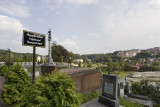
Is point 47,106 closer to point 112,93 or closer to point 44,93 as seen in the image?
point 44,93

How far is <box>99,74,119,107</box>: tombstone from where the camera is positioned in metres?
5.59

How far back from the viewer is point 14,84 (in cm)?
583

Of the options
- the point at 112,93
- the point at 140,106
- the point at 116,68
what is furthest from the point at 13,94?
the point at 116,68

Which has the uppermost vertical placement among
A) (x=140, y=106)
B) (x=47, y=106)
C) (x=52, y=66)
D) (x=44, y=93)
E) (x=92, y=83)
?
(x=52, y=66)

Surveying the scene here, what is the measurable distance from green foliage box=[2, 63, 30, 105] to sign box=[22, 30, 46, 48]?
6.40ft

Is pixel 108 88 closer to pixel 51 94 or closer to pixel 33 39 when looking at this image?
pixel 51 94

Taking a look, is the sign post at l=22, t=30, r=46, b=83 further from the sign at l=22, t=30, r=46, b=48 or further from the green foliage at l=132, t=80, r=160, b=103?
the green foliage at l=132, t=80, r=160, b=103

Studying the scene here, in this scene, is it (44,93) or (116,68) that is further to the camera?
(116,68)

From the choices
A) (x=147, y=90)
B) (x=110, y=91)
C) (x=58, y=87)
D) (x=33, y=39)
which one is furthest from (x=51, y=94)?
(x=147, y=90)

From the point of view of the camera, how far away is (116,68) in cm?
4897

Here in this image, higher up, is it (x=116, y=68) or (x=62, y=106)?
(x=62, y=106)

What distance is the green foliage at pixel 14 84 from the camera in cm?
563

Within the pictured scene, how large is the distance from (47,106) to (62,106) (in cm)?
47

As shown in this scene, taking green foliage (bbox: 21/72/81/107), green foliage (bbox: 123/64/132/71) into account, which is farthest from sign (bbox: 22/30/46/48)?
green foliage (bbox: 123/64/132/71)
